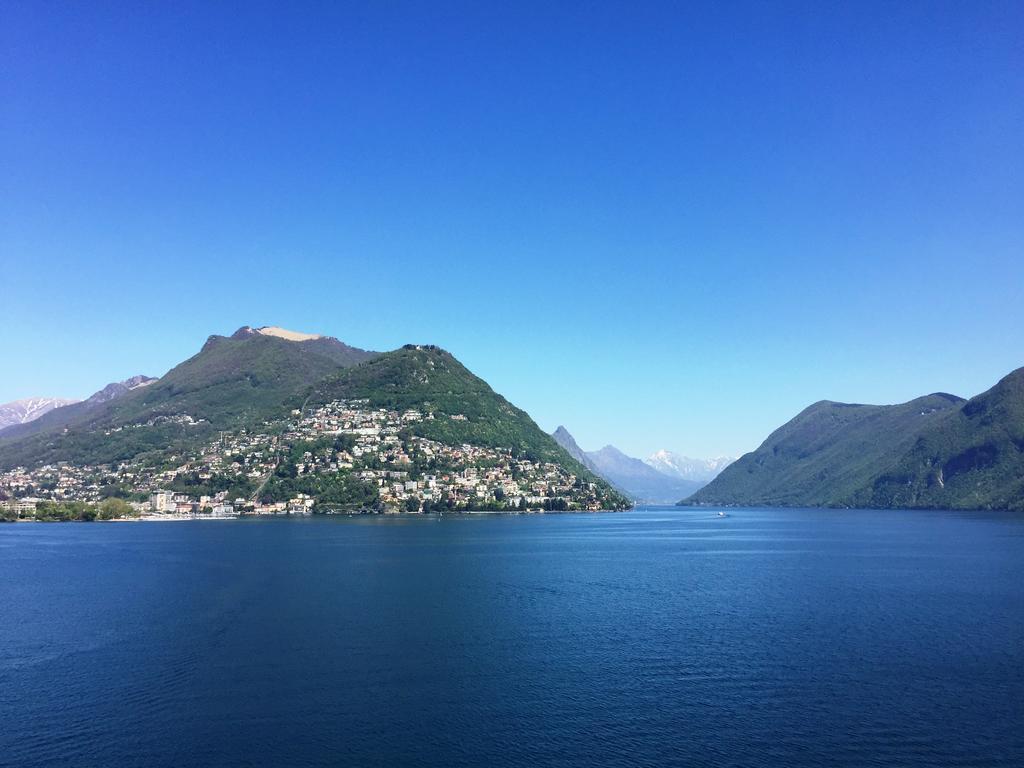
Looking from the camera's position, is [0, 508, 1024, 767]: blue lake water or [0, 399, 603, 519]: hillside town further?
[0, 399, 603, 519]: hillside town

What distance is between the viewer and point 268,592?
56.2 metres

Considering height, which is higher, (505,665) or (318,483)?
(318,483)

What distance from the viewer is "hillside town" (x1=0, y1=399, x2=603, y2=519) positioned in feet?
543

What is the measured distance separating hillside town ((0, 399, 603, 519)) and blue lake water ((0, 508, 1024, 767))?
9332 centimetres

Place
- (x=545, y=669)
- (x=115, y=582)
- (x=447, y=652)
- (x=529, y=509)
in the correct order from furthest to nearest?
(x=529, y=509) < (x=115, y=582) < (x=447, y=652) < (x=545, y=669)

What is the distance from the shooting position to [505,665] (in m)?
36.0

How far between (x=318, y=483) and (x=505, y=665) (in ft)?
467

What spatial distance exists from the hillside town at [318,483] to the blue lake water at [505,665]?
93.3 m

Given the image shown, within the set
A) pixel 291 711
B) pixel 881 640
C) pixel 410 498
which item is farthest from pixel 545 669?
pixel 410 498

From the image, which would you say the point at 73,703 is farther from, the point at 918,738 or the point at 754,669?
the point at 918,738

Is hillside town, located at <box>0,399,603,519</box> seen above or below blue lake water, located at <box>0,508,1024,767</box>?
above

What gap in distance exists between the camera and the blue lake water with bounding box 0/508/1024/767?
86.2 feet

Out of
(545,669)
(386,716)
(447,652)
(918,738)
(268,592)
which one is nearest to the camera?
(918,738)

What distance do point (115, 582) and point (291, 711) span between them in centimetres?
4124
